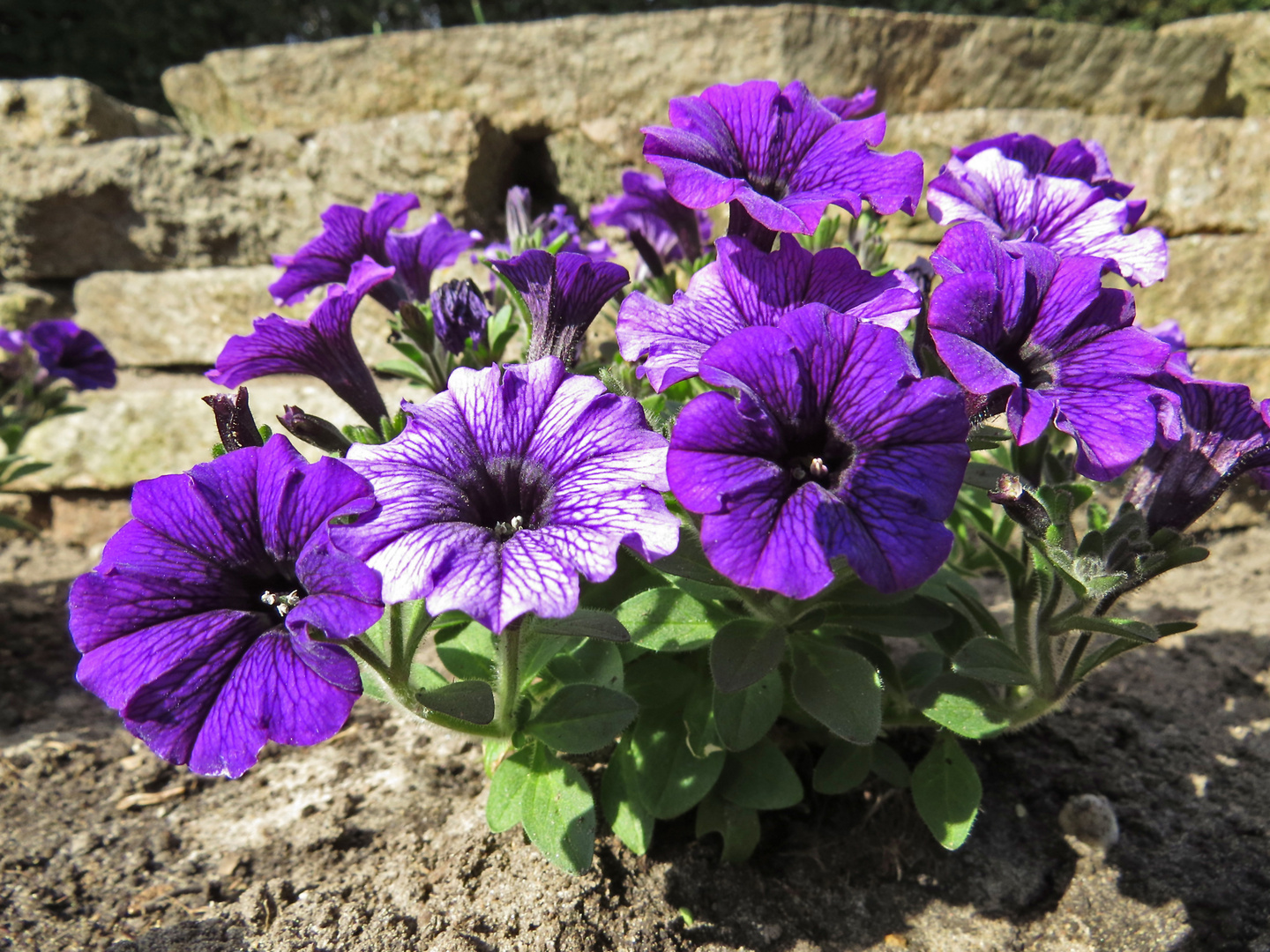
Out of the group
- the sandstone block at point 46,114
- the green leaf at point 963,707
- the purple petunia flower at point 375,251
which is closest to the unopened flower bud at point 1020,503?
the green leaf at point 963,707

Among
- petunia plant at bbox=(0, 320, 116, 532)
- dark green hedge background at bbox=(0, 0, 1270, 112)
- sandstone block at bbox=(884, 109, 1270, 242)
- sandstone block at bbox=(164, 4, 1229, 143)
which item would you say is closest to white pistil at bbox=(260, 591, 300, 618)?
petunia plant at bbox=(0, 320, 116, 532)

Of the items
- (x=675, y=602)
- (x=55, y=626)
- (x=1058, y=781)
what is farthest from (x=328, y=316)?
(x=55, y=626)

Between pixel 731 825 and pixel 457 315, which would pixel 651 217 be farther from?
pixel 731 825

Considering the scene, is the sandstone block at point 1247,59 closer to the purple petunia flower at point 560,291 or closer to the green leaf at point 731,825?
the purple petunia flower at point 560,291

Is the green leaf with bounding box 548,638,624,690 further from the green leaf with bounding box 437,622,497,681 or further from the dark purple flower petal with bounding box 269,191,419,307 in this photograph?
the dark purple flower petal with bounding box 269,191,419,307

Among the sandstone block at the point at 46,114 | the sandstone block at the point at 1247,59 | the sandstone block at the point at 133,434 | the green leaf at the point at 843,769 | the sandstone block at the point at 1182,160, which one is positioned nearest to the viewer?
the green leaf at the point at 843,769

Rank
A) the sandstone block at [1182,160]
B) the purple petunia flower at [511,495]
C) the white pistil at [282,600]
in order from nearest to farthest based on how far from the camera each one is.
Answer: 1. the purple petunia flower at [511,495]
2. the white pistil at [282,600]
3. the sandstone block at [1182,160]

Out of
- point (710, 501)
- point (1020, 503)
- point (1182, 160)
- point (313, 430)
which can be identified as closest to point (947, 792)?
point (1020, 503)
